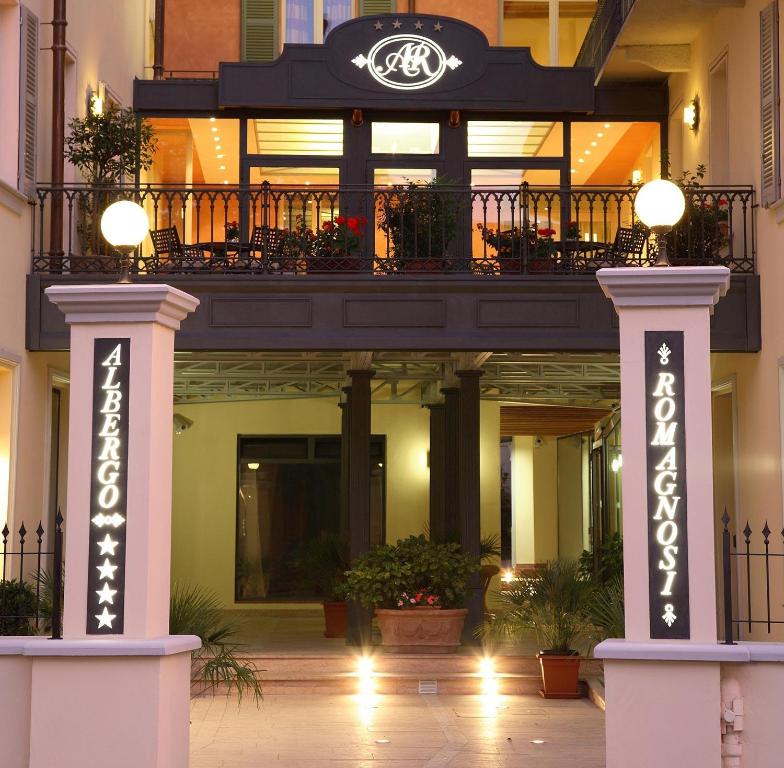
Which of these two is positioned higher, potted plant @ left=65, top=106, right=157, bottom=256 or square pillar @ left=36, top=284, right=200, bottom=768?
potted plant @ left=65, top=106, right=157, bottom=256

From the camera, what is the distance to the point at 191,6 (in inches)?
694

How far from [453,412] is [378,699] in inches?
175

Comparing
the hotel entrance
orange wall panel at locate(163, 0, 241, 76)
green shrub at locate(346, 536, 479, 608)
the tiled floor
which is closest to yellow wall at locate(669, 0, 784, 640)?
the tiled floor

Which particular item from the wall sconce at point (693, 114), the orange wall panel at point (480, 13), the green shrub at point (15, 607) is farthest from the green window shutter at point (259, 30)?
the green shrub at point (15, 607)

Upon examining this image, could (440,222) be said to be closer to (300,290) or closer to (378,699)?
(300,290)

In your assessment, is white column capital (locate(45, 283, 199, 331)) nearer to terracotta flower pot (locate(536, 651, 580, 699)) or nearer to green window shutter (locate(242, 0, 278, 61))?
terracotta flower pot (locate(536, 651, 580, 699))

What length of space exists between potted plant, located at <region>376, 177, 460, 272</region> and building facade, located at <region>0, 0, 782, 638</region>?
35mm

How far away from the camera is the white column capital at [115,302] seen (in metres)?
6.70

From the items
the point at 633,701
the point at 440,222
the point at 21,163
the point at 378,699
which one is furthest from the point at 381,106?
the point at 633,701

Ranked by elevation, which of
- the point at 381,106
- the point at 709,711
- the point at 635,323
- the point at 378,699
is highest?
the point at 381,106

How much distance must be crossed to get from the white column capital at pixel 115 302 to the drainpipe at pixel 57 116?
5.95 meters

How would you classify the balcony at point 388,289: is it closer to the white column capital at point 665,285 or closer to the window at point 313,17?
the window at point 313,17

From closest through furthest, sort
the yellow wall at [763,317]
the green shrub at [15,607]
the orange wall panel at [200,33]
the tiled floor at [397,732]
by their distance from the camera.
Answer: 1. the tiled floor at [397,732]
2. the green shrub at [15,607]
3. the yellow wall at [763,317]
4. the orange wall panel at [200,33]

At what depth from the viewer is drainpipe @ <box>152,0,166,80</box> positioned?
16.8 meters
